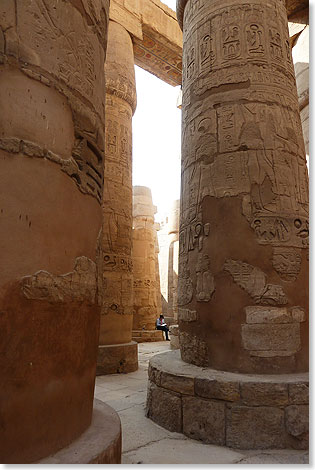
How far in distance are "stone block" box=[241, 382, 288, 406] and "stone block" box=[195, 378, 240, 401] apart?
0.21ft

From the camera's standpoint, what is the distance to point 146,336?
10688mm

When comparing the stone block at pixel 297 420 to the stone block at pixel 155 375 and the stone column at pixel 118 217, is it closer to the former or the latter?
the stone block at pixel 155 375

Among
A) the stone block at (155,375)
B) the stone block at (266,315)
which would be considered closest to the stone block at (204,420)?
the stone block at (155,375)

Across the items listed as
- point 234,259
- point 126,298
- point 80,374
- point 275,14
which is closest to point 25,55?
point 80,374

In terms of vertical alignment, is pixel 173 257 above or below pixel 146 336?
above

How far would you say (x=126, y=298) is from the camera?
21.8 feet

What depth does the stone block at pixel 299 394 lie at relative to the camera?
9.76 ft

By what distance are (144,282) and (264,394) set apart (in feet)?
27.6

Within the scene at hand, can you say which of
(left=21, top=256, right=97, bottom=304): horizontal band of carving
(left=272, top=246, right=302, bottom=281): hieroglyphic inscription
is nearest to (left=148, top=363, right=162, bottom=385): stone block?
(left=272, top=246, right=302, bottom=281): hieroglyphic inscription

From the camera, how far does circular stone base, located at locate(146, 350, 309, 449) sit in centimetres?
292

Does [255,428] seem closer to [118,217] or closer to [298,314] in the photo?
[298,314]

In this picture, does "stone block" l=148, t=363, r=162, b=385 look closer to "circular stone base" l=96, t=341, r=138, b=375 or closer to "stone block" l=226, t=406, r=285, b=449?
"stone block" l=226, t=406, r=285, b=449

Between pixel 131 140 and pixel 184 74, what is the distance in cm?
300

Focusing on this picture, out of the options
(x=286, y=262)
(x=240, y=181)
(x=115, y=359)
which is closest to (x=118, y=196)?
(x=115, y=359)
